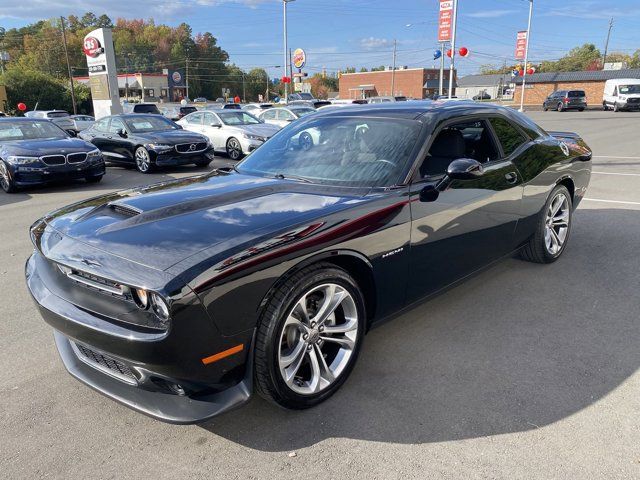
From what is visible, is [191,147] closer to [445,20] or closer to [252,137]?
[252,137]

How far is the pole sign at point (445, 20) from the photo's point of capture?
31266mm

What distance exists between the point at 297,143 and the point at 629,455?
2972mm

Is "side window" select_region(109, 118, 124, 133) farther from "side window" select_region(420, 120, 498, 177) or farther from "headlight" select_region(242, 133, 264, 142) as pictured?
"side window" select_region(420, 120, 498, 177)

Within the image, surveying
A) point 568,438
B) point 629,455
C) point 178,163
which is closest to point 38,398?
point 568,438

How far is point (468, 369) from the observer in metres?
3.17

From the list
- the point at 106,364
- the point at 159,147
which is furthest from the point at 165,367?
the point at 159,147

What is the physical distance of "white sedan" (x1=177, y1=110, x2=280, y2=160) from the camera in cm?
1398

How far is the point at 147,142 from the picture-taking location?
39.2ft

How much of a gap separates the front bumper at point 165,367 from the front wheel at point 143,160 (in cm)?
1006

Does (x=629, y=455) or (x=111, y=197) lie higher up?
(x=111, y=197)

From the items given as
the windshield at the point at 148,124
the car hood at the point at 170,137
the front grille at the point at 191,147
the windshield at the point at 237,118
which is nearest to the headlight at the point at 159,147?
the car hood at the point at 170,137

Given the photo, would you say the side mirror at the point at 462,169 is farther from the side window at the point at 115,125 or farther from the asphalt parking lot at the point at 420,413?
the side window at the point at 115,125

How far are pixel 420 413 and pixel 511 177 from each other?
226 centimetres

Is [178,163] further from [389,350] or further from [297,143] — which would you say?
[389,350]
